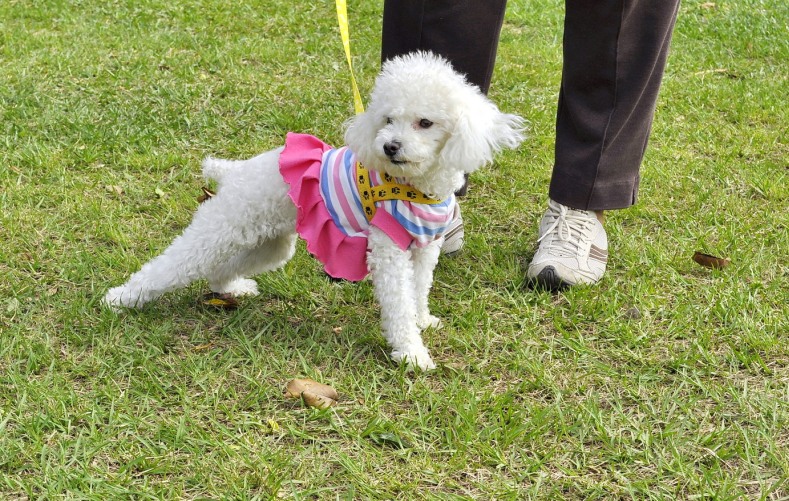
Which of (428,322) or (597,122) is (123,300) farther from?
(597,122)

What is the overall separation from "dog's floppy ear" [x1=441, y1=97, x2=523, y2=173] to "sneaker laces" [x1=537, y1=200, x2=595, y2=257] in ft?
2.56

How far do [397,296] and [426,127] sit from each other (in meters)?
0.54

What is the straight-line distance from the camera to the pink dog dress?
2514 mm

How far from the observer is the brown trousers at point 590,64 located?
2895 mm

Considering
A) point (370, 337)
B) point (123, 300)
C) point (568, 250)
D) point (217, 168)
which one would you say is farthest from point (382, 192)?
point (123, 300)

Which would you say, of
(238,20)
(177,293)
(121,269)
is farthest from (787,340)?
(238,20)

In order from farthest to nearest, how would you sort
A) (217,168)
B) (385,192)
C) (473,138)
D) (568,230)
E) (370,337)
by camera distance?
(568,230) → (217,168) → (370,337) → (385,192) → (473,138)

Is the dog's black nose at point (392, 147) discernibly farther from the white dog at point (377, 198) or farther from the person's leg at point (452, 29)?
the person's leg at point (452, 29)

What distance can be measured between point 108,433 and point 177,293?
82 centimetres

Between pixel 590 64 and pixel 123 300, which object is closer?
pixel 123 300

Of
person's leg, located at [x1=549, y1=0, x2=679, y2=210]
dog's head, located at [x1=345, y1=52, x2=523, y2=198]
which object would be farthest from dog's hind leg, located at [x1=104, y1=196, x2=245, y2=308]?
person's leg, located at [x1=549, y1=0, x2=679, y2=210]

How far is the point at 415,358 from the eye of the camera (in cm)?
254

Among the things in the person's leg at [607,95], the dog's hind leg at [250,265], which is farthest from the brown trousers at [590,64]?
the dog's hind leg at [250,265]

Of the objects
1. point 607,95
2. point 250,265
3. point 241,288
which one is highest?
point 607,95
